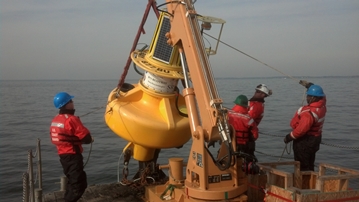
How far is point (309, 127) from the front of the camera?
608 cm

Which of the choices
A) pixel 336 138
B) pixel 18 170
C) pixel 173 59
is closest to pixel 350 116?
pixel 336 138

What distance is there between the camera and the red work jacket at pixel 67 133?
18.0ft

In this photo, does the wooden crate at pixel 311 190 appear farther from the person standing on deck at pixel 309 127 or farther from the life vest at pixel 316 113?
the life vest at pixel 316 113

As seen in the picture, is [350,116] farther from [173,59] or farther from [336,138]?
[173,59]

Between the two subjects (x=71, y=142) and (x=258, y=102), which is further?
(x=258, y=102)

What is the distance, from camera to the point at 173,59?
20.5 ft

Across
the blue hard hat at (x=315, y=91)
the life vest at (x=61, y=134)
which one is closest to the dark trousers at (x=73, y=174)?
the life vest at (x=61, y=134)

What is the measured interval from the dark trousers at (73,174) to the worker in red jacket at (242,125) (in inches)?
90.7

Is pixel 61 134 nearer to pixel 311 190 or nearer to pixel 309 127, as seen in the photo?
pixel 311 190

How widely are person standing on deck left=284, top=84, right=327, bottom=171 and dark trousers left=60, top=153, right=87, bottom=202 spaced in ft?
10.6

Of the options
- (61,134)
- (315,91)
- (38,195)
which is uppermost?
(315,91)

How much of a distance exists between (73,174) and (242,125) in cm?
257

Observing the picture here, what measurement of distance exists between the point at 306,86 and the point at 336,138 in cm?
1214

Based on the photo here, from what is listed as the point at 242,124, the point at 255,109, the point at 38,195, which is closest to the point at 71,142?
the point at 38,195
